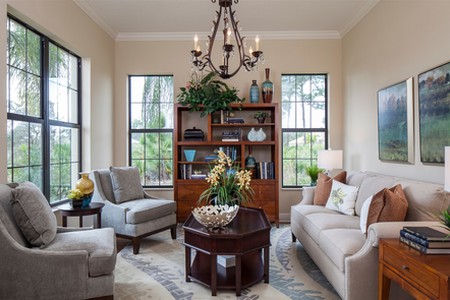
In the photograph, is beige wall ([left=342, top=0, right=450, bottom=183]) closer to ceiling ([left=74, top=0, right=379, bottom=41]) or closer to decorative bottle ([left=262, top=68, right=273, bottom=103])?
ceiling ([left=74, top=0, right=379, bottom=41])

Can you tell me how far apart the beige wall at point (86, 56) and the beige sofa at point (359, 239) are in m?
2.87

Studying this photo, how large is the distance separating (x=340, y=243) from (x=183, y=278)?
4.73 feet

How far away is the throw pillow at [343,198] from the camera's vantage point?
3213 millimetres

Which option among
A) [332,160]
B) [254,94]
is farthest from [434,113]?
[254,94]

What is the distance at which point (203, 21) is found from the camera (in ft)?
14.5

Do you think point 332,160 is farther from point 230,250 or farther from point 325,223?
point 230,250

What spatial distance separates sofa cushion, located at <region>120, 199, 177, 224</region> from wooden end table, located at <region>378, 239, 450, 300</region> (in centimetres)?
249

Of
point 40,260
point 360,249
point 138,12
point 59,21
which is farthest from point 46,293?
point 138,12

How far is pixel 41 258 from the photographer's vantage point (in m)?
2.04

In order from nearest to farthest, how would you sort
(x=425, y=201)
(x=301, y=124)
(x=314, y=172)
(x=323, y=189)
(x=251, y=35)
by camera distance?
(x=425, y=201)
(x=323, y=189)
(x=314, y=172)
(x=251, y=35)
(x=301, y=124)

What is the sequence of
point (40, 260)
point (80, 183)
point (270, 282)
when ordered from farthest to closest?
point (80, 183)
point (270, 282)
point (40, 260)

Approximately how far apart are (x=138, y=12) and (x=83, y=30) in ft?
2.53

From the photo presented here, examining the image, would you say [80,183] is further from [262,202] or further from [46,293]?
[262,202]

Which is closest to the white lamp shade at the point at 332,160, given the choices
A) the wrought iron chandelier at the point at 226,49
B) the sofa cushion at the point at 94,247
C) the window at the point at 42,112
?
the wrought iron chandelier at the point at 226,49
